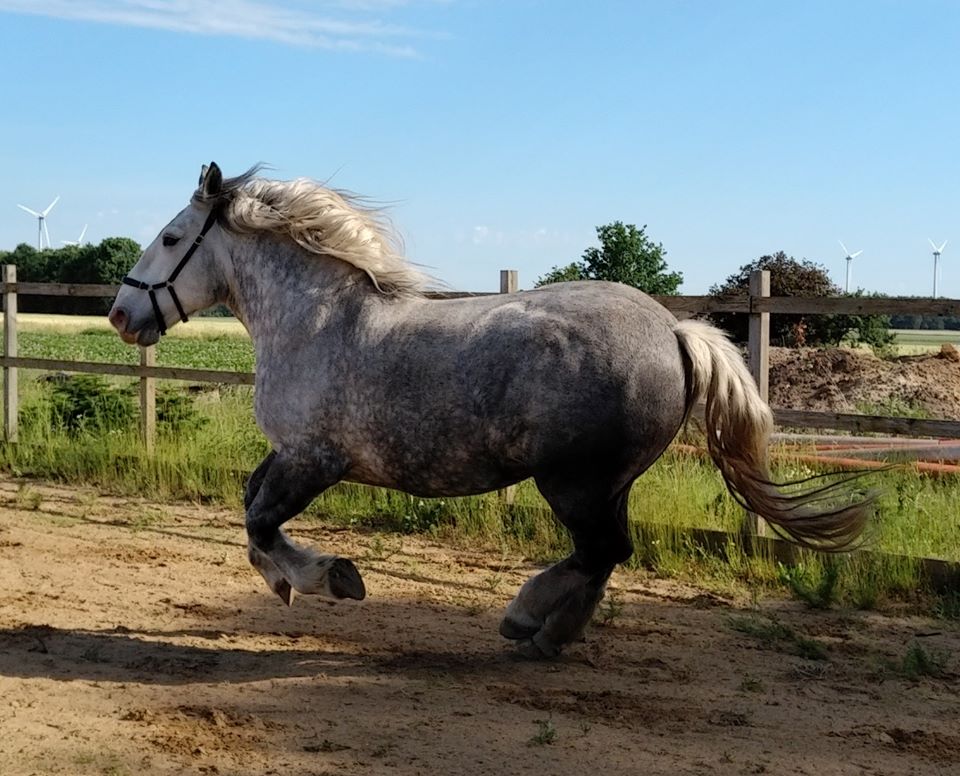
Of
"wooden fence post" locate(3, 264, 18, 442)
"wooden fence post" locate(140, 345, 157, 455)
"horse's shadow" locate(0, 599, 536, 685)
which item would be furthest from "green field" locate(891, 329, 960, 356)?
"horse's shadow" locate(0, 599, 536, 685)

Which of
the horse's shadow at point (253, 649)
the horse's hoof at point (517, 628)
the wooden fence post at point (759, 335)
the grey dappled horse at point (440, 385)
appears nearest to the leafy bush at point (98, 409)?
the horse's shadow at point (253, 649)

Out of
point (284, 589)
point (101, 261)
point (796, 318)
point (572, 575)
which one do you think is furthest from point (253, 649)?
point (101, 261)

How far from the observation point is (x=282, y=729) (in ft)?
14.6

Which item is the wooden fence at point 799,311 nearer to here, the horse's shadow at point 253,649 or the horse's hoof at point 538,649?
the horse's shadow at point 253,649

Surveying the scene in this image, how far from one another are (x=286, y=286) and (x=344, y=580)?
147 cm

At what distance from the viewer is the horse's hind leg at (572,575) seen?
507 cm

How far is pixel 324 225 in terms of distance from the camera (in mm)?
5703

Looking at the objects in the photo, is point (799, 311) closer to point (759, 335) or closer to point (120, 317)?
point (759, 335)

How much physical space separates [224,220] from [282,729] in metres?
2.65

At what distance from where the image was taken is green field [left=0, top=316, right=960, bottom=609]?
23.8ft

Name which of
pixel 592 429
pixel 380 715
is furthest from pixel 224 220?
pixel 380 715

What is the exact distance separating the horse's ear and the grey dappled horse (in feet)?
0.03

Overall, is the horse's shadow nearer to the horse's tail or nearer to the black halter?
the horse's tail

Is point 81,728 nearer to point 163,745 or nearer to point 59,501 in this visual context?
point 163,745
